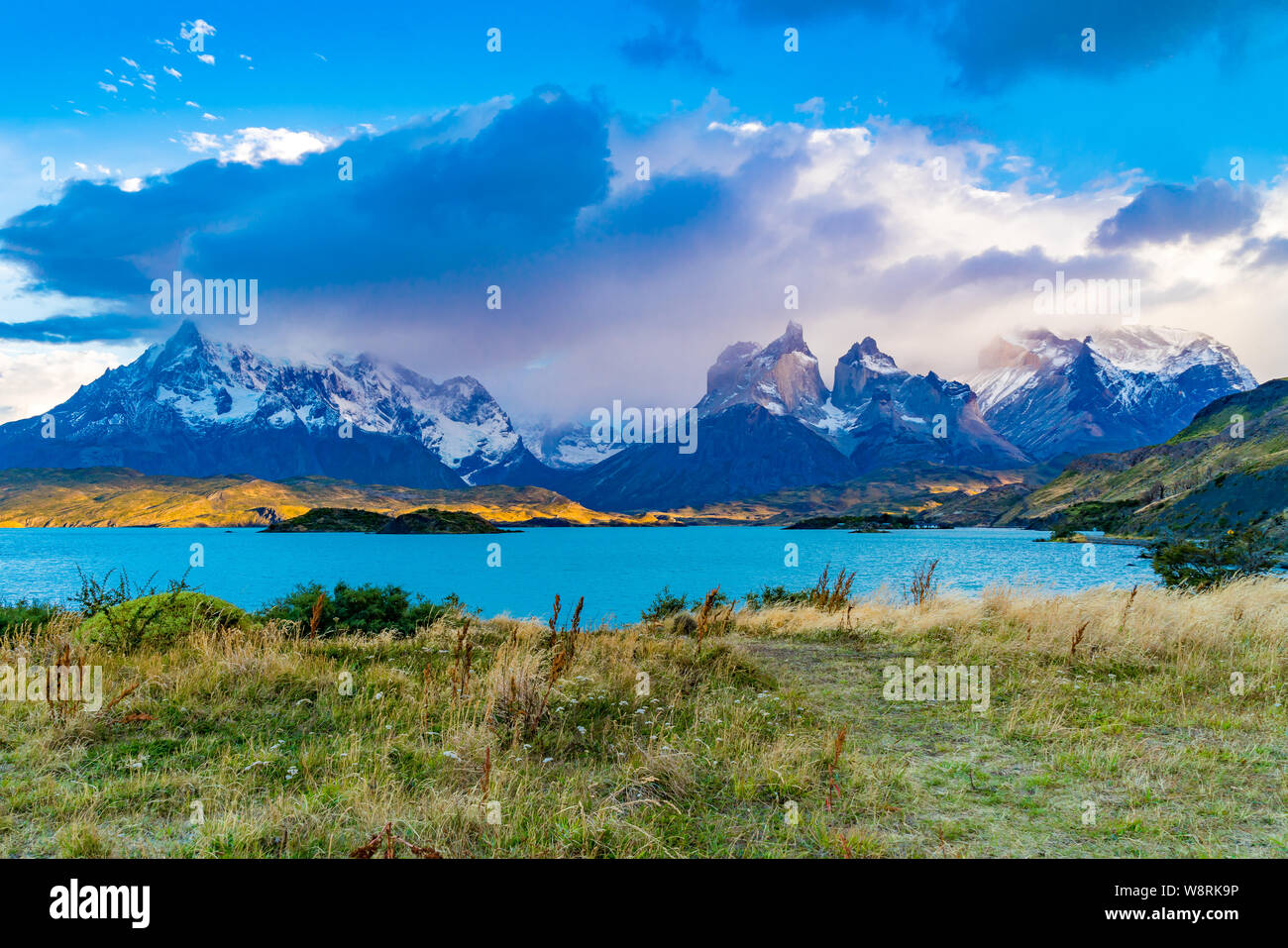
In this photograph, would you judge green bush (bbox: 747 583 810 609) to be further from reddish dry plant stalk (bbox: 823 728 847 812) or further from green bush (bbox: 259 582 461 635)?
reddish dry plant stalk (bbox: 823 728 847 812)

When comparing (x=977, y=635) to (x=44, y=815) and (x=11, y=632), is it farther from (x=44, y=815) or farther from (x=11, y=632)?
(x=11, y=632)

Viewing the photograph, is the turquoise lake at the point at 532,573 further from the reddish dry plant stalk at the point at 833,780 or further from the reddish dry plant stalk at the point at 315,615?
the reddish dry plant stalk at the point at 833,780

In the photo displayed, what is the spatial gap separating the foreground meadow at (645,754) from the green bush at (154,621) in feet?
1.29

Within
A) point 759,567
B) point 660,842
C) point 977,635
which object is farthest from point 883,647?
point 759,567

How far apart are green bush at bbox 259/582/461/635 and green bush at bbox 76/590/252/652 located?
253cm

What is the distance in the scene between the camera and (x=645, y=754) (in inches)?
269

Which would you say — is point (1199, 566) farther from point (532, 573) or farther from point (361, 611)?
point (532, 573)

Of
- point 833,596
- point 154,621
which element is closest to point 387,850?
point 154,621

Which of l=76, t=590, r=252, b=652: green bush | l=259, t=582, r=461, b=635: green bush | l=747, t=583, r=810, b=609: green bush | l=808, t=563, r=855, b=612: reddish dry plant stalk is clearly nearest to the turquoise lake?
l=747, t=583, r=810, b=609: green bush

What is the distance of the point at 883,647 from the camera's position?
14.5 meters

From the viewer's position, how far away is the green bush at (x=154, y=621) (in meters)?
11.9

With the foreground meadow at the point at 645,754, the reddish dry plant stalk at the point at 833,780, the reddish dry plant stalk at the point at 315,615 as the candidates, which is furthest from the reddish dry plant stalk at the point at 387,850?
the reddish dry plant stalk at the point at 315,615

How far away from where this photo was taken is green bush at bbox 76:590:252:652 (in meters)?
11.9
